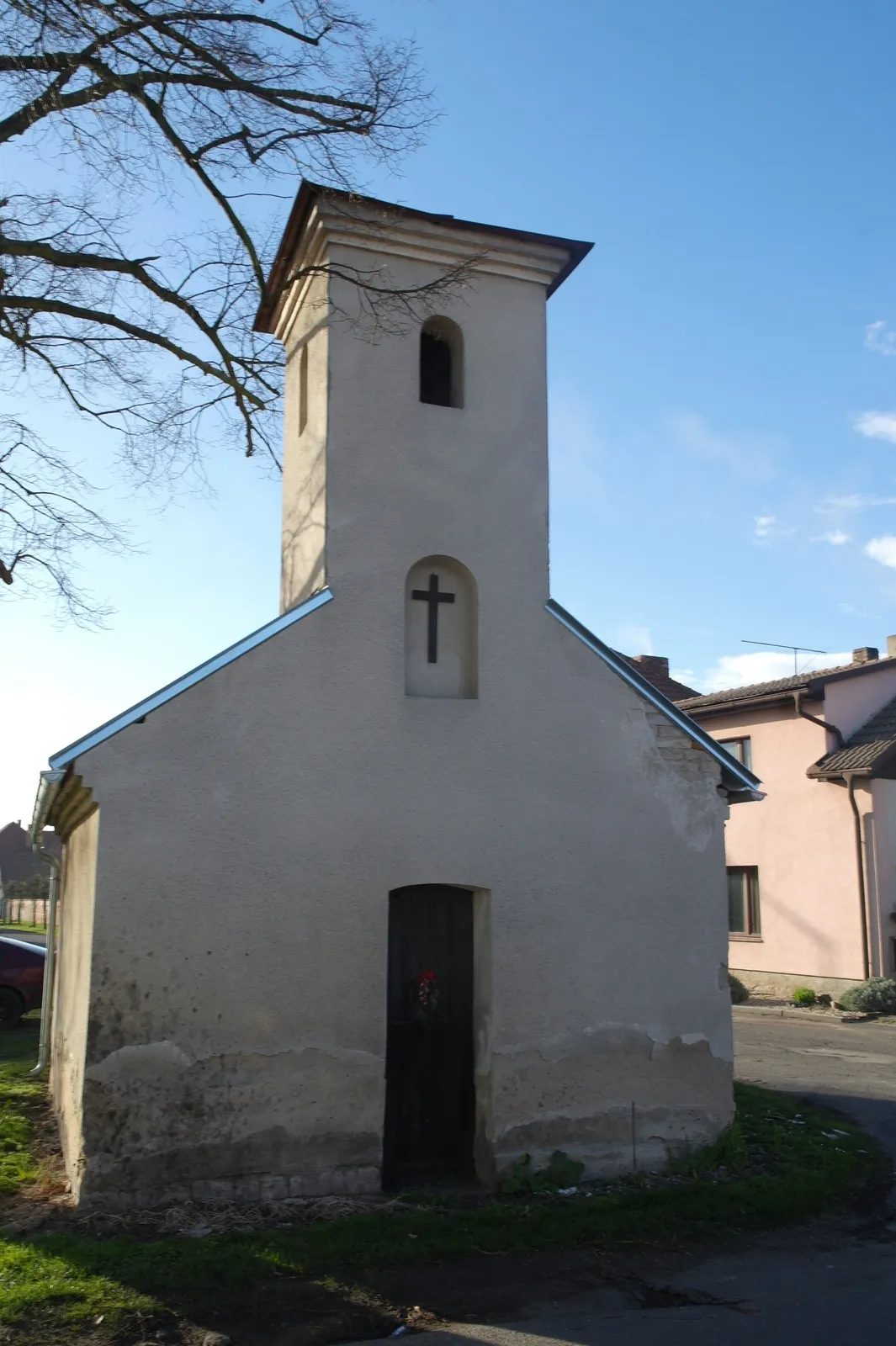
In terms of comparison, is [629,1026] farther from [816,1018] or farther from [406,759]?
[816,1018]

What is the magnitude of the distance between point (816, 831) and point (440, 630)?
16.2 metres

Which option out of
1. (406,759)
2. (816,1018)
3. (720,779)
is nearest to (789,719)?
(816,1018)

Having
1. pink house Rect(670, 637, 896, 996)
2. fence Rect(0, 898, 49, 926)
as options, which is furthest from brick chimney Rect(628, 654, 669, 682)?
fence Rect(0, 898, 49, 926)

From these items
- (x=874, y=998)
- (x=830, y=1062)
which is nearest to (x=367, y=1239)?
(x=830, y=1062)

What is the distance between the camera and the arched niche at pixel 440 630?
9055 millimetres

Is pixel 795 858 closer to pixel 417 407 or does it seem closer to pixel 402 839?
pixel 402 839

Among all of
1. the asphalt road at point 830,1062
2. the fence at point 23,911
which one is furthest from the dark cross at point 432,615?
the fence at point 23,911

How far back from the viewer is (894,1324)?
609 centimetres

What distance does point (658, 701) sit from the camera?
930cm

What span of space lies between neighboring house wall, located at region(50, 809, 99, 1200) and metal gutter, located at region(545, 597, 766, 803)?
13.6 ft

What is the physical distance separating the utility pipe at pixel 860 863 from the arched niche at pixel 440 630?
1489cm

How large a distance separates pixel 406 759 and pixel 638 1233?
375cm

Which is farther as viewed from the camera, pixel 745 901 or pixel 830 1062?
pixel 745 901

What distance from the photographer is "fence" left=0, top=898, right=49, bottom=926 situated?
50875mm
